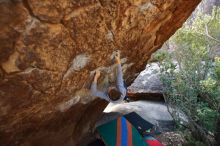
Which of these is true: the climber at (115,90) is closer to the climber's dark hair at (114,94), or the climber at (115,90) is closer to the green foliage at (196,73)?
the climber's dark hair at (114,94)

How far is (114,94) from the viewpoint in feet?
9.41

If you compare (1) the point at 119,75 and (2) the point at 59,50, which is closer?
(2) the point at 59,50

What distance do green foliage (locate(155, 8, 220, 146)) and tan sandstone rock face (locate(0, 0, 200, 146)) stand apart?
3.74ft

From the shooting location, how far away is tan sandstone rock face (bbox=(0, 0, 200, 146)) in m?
2.06

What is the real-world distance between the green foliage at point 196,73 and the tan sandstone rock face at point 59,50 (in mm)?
1141

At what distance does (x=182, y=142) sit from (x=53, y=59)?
113 inches

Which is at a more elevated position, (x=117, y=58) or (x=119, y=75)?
(x=117, y=58)

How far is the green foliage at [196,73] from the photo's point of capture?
4.29 m

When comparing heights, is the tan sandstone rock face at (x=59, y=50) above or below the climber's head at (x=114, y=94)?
above

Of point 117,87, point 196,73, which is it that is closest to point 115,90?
point 117,87

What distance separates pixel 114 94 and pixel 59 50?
740 millimetres

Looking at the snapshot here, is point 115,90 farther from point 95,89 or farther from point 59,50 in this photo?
point 59,50

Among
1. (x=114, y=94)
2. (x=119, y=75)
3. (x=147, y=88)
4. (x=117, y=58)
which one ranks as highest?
(x=117, y=58)

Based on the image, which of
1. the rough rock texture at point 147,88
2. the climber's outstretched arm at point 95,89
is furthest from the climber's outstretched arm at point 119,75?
the rough rock texture at point 147,88
